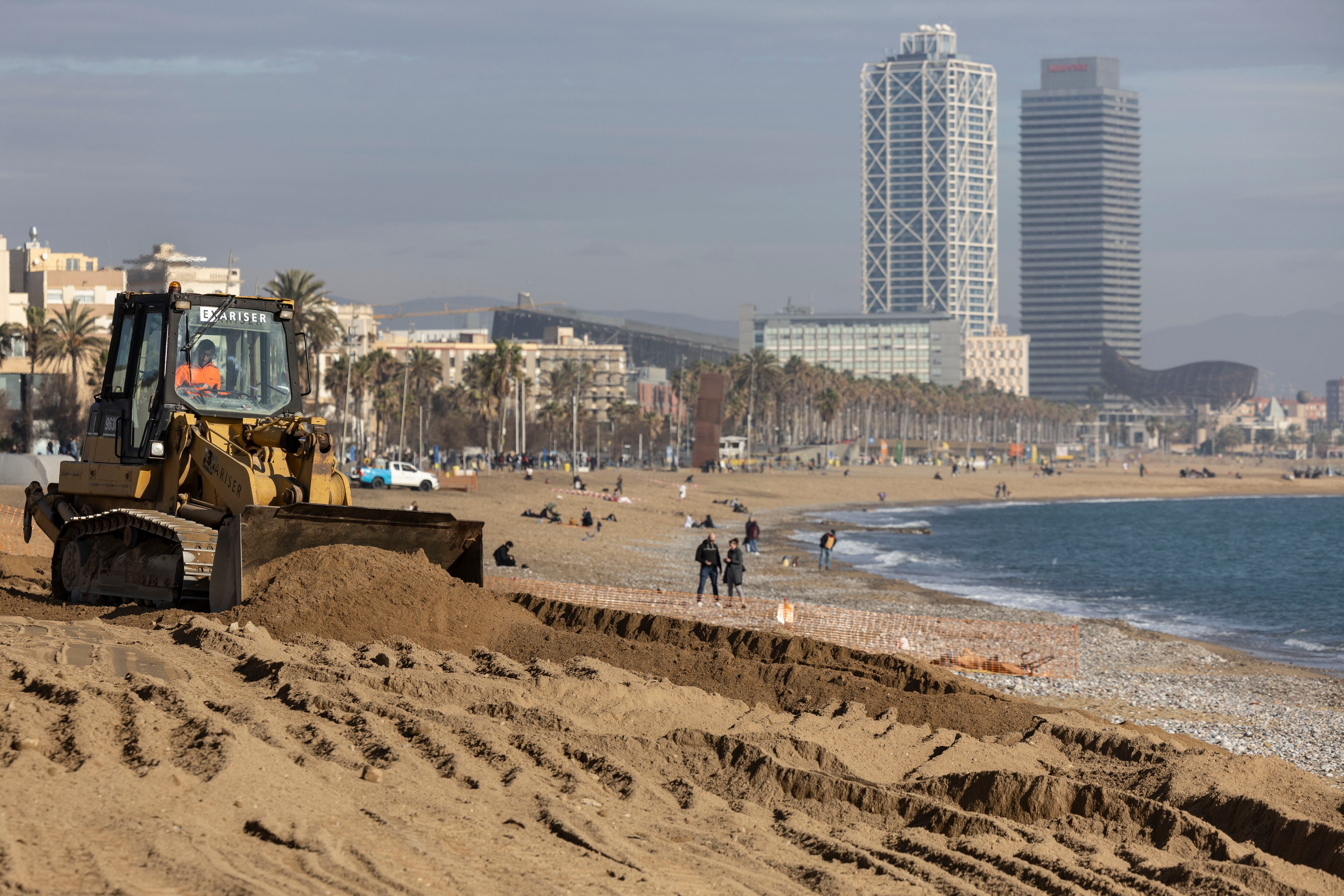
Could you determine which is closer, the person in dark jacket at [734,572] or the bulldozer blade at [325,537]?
the bulldozer blade at [325,537]

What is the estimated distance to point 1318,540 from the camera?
241 feet

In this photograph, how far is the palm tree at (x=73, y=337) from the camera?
7119 cm

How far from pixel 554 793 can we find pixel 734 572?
19.7m

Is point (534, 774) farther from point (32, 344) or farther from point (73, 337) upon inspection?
point (73, 337)

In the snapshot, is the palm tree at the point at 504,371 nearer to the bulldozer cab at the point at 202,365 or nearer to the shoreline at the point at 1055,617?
the shoreline at the point at 1055,617

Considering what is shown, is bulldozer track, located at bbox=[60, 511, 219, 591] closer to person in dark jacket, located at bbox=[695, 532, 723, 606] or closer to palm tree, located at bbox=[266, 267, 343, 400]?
person in dark jacket, located at bbox=[695, 532, 723, 606]

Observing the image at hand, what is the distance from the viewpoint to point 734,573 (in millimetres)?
28234

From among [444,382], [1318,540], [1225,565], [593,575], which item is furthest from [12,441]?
[444,382]

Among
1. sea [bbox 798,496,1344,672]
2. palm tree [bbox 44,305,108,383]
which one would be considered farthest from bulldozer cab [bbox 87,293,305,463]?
palm tree [bbox 44,305,108,383]

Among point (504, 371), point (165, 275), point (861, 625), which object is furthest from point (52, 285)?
point (861, 625)

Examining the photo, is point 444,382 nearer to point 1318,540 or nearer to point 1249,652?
point 1318,540

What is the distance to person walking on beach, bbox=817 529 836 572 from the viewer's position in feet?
128

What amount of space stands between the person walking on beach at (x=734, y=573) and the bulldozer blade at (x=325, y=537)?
12861 millimetres

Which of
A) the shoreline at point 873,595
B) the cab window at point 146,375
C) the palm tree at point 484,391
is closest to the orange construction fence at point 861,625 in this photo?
the shoreline at point 873,595
